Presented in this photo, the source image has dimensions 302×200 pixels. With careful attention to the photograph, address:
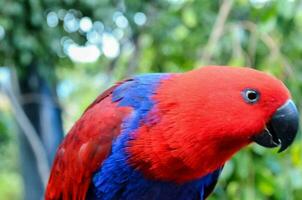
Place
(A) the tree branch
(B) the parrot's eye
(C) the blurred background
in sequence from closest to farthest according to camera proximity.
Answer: (B) the parrot's eye
(C) the blurred background
(A) the tree branch

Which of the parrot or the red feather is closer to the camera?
the parrot

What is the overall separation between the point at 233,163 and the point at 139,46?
45.6 inches

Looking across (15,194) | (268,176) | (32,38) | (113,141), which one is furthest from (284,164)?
(15,194)

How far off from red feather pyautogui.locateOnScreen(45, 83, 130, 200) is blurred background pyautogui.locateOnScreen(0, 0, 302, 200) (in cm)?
53

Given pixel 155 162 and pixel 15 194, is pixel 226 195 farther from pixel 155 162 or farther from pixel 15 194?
pixel 15 194

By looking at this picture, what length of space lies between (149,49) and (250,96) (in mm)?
1616

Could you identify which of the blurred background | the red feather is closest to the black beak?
the red feather

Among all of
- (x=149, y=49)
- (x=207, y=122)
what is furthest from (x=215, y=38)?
(x=207, y=122)

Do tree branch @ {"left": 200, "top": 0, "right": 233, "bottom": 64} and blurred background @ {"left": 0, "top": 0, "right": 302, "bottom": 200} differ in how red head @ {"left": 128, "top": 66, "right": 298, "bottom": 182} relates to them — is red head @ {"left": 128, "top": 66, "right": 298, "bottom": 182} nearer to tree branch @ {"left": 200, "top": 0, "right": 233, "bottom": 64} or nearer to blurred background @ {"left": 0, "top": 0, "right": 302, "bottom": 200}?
Answer: blurred background @ {"left": 0, "top": 0, "right": 302, "bottom": 200}

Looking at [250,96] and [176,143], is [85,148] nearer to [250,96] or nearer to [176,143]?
[176,143]

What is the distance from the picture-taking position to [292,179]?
6.27 feet

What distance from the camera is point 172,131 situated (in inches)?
54.8

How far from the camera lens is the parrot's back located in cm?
148

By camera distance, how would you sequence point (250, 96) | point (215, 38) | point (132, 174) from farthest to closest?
point (215, 38) → point (132, 174) → point (250, 96)
